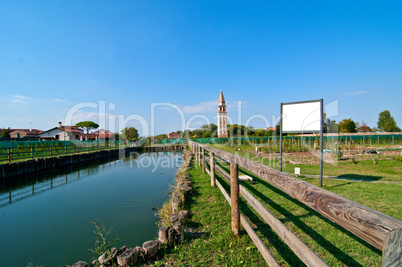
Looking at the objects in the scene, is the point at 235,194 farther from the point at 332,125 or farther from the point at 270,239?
the point at 332,125

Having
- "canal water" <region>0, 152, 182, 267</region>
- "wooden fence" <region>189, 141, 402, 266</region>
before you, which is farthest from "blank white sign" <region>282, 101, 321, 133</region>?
"canal water" <region>0, 152, 182, 267</region>

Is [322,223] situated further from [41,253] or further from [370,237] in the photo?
[41,253]

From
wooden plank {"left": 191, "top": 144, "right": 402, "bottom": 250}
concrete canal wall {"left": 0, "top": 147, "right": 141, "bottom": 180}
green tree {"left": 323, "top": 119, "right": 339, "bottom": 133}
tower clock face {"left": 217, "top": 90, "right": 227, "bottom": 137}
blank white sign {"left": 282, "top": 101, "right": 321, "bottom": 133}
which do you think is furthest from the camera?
tower clock face {"left": 217, "top": 90, "right": 227, "bottom": 137}

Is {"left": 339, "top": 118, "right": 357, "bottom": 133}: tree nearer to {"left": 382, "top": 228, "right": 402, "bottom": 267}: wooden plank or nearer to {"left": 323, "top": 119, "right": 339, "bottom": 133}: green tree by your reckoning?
{"left": 323, "top": 119, "right": 339, "bottom": 133}: green tree

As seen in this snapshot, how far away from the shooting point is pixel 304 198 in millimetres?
1445

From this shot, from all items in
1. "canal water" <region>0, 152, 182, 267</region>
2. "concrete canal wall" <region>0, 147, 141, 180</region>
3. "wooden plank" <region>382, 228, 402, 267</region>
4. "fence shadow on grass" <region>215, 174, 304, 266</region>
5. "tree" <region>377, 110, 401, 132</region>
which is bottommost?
"canal water" <region>0, 152, 182, 267</region>

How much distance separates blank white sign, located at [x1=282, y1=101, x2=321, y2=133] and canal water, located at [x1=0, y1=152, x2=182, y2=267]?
16.8ft

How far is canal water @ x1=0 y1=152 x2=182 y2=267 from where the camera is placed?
3.72 meters

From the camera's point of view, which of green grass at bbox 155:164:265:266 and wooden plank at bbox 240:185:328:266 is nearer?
wooden plank at bbox 240:185:328:266

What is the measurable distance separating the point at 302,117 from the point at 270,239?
4.64 metres

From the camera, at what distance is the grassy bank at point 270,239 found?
2.61 m

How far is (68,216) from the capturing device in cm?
532

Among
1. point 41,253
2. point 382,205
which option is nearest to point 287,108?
point 382,205

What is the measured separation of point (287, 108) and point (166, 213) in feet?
17.3
